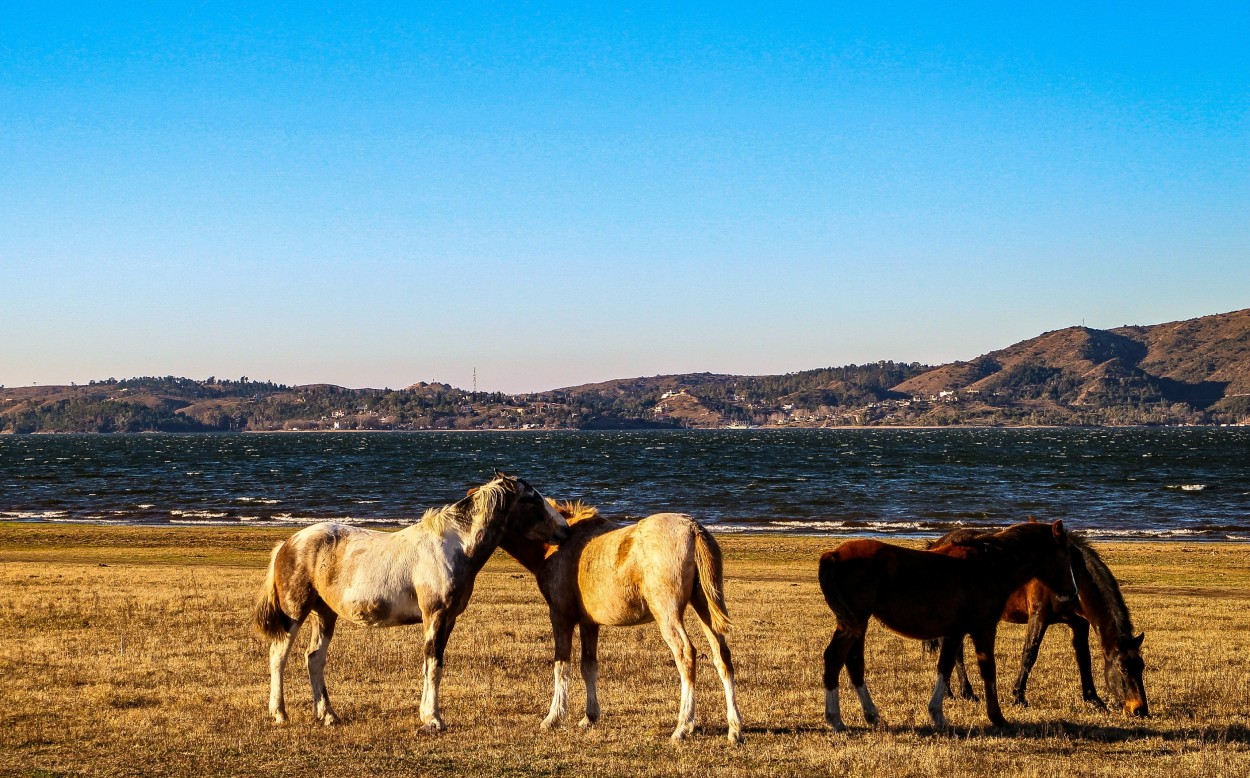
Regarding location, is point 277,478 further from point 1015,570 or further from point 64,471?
point 1015,570

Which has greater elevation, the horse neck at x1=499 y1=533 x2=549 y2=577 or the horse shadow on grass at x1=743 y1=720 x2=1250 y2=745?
the horse neck at x1=499 y1=533 x2=549 y2=577

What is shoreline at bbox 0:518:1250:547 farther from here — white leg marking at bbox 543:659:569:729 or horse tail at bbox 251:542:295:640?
white leg marking at bbox 543:659:569:729

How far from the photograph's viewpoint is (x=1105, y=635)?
12117mm

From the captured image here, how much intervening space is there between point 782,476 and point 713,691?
248 ft

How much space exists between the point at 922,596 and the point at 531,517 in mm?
3914

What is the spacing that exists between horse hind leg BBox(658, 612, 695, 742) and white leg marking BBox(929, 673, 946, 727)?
8.44 ft

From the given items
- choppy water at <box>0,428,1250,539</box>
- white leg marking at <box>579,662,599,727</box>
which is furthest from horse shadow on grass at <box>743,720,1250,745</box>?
choppy water at <box>0,428,1250,539</box>

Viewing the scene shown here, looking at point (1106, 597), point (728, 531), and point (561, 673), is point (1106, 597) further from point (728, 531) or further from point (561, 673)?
point (728, 531)

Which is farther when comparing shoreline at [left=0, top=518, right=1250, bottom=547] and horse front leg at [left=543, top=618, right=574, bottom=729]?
shoreline at [left=0, top=518, right=1250, bottom=547]

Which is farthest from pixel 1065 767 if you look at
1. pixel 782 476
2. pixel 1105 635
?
pixel 782 476

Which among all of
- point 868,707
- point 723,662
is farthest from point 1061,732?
point 723,662

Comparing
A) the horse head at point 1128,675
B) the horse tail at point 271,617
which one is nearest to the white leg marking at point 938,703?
the horse head at point 1128,675

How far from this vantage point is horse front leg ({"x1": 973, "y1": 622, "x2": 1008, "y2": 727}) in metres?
10.9

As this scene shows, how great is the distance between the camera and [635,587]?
34.2 ft
